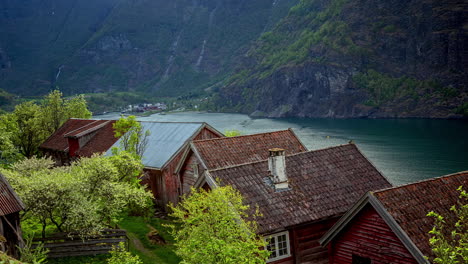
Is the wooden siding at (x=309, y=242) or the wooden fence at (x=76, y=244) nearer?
the wooden siding at (x=309, y=242)

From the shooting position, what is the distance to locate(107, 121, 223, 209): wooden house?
113 feet

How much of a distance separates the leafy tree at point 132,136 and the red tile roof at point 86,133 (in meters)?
3.62

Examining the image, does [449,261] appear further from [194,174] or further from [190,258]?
[194,174]

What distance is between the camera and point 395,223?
15375mm

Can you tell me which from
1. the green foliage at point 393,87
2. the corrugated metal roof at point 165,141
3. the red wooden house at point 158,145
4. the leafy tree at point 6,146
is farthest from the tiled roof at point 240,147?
the green foliage at point 393,87

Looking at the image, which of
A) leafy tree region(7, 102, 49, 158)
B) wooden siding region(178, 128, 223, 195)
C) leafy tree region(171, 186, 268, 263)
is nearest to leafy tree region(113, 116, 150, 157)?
wooden siding region(178, 128, 223, 195)

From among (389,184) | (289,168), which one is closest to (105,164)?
(289,168)

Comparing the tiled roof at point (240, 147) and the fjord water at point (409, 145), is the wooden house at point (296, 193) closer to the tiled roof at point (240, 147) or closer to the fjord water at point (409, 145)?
the tiled roof at point (240, 147)

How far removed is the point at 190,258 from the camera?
47.9 feet

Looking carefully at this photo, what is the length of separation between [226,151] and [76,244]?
1136 cm

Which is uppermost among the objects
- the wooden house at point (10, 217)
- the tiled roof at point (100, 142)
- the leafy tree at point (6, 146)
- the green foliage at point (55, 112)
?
the green foliage at point (55, 112)

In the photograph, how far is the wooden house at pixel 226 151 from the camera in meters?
28.5

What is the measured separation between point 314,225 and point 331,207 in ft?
4.22

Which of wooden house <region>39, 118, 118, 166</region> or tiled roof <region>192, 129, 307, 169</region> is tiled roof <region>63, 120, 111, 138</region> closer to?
wooden house <region>39, 118, 118, 166</region>
